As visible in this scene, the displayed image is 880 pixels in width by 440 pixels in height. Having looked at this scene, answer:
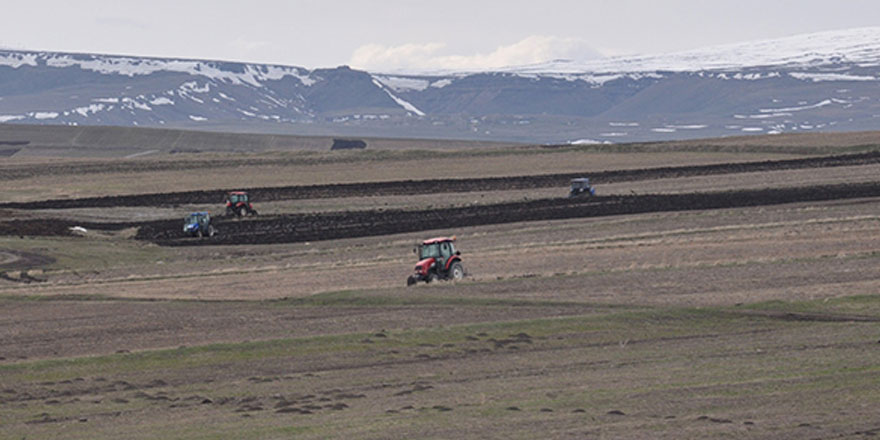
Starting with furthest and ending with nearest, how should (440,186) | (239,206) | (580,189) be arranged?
(440,186), (580,189), (239,206)

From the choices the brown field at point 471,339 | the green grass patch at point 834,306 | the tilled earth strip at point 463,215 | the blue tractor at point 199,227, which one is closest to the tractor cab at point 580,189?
the tilled earth strip at point 463,215

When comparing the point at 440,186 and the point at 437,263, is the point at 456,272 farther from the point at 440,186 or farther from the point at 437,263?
the point at 440,186

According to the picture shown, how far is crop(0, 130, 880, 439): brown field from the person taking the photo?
22.6 meters

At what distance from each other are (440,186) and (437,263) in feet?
194

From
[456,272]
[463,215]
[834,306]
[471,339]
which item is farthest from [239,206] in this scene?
[834,306]

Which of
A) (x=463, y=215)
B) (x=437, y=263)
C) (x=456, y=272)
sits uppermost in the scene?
(x=437, y=263)

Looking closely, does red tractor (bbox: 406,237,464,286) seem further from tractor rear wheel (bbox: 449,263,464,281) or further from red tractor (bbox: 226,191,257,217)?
red tractor (bbox: 226,191,257,217)

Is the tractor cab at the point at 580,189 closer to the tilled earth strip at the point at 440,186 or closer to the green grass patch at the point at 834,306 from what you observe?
the tilled earth strip at the point at 440,186

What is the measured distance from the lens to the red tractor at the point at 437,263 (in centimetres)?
4400

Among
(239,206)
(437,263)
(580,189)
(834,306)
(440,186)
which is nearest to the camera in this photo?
(834,306)

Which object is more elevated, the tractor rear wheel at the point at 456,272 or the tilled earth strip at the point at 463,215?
the tractor rear wheel at the point at 456,272

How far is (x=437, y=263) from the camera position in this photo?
4453 cm

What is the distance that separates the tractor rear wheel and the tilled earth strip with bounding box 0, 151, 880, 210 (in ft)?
174

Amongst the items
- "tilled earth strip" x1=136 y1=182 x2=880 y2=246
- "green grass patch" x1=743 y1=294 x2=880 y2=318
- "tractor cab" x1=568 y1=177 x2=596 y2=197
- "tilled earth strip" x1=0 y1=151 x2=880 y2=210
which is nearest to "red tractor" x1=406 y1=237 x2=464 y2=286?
"green grass patch" x1=743 y1=294 x2=880 y2=318
